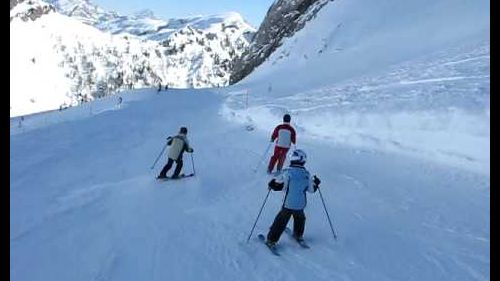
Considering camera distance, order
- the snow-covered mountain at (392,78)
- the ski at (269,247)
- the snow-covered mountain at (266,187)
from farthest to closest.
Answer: the snow-covered mountain at (392,78) < the ski at (269,247) < the snow-covered mountain at (266,187)

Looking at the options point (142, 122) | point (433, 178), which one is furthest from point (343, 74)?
point (433, 178)

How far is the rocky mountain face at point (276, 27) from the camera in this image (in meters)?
62.4

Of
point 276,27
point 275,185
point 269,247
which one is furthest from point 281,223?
point 276,27

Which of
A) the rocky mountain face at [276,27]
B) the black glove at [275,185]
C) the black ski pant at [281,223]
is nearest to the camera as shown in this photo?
the black glove at [275,185]

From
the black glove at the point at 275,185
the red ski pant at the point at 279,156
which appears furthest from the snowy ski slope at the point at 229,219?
the black glove at the point at 275,185

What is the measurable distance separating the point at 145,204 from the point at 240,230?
2877 millimetres

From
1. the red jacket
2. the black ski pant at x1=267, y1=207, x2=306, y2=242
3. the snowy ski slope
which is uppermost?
the red jacket

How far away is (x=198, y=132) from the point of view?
25.0 metres

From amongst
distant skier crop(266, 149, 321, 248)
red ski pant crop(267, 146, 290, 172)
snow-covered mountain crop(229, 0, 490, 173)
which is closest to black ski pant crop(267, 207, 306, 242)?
distant skier crop(266, 149, 321, 248)

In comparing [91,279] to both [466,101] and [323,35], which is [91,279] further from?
[323,35]

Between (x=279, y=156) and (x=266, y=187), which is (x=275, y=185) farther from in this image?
(x=279, y=156)

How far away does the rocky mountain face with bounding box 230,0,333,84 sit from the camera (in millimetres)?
62438

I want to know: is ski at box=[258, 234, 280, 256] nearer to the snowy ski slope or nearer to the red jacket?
the snowy ski slope

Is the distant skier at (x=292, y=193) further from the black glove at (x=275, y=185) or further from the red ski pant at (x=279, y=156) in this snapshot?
the red ski pant at (x=279, y=156)
